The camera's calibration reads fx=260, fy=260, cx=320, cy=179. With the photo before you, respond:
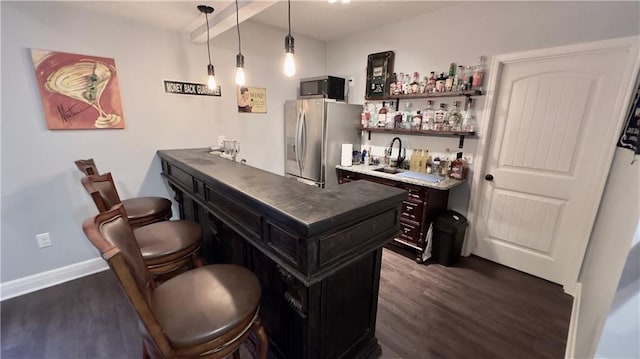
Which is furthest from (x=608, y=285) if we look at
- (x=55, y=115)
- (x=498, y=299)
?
(x=55, y=115)

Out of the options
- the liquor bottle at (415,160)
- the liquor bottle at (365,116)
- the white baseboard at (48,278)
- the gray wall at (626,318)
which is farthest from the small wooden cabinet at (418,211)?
the white baseboard at (48,278)

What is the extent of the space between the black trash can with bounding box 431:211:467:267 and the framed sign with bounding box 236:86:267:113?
2.53 m

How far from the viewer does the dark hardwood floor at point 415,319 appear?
1.70m

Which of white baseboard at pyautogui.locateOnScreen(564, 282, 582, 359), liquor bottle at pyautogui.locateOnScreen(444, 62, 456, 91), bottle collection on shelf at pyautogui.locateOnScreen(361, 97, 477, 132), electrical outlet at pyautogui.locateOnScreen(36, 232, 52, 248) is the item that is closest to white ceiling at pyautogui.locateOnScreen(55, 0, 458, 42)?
liquor bottle at pyautogui.locateOnScreen(444, 62, 456, 91)

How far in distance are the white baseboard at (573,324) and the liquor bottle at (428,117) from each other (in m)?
1.93

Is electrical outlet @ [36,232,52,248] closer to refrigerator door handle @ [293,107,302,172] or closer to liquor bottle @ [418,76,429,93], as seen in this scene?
refrigerator door handle @ [293,107,302,172]

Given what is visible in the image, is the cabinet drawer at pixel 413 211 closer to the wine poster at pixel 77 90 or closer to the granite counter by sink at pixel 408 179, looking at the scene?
the granite counter by sink at pixel 408 179

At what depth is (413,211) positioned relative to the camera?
2734 millimetres

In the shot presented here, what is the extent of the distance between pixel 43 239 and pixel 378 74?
3.85m

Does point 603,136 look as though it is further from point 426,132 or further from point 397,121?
point 397,121

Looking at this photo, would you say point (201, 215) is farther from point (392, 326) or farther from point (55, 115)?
point (392, 326)

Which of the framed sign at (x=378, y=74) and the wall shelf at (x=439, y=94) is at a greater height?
the framed sign at (x=378, y=74)

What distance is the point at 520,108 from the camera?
2.47m

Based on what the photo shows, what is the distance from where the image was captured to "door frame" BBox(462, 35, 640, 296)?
1.93m
